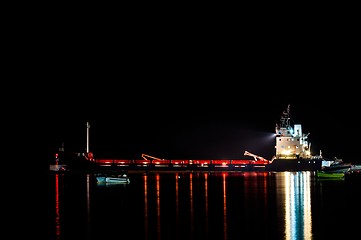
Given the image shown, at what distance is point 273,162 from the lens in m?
92.2

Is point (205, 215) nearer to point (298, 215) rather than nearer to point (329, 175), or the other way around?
point (298, 215)

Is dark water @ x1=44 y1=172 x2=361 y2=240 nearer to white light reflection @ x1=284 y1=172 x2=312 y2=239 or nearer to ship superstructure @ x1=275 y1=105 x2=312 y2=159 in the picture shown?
white light reflection @ x1=284 y1=172 x2=312 y2=239

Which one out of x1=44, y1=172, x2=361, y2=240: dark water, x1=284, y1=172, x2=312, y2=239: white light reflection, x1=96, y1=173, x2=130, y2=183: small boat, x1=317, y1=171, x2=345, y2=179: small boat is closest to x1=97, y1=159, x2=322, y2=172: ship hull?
x1=317, y1=171, x2=345, y2=179: small boat

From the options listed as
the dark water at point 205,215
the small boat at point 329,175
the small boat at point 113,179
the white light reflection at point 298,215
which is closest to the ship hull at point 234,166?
the small boat at point 329,175

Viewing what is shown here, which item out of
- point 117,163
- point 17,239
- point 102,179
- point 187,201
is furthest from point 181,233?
point 117,163

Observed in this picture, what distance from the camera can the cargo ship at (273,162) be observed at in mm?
91625

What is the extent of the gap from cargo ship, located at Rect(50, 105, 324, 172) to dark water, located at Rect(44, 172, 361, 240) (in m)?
47.0

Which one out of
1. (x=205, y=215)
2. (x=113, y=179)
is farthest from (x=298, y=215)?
(x=113, y=179)

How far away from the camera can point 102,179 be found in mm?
57094

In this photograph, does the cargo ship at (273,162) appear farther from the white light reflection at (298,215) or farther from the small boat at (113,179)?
the white light reflection at (298,215)

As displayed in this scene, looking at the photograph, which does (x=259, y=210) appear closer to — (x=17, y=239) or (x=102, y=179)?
(x=17, y=239)

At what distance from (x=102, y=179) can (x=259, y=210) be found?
27.0 m

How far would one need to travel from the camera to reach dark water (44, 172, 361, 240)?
82.0ft

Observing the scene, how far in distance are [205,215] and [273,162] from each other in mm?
63156
